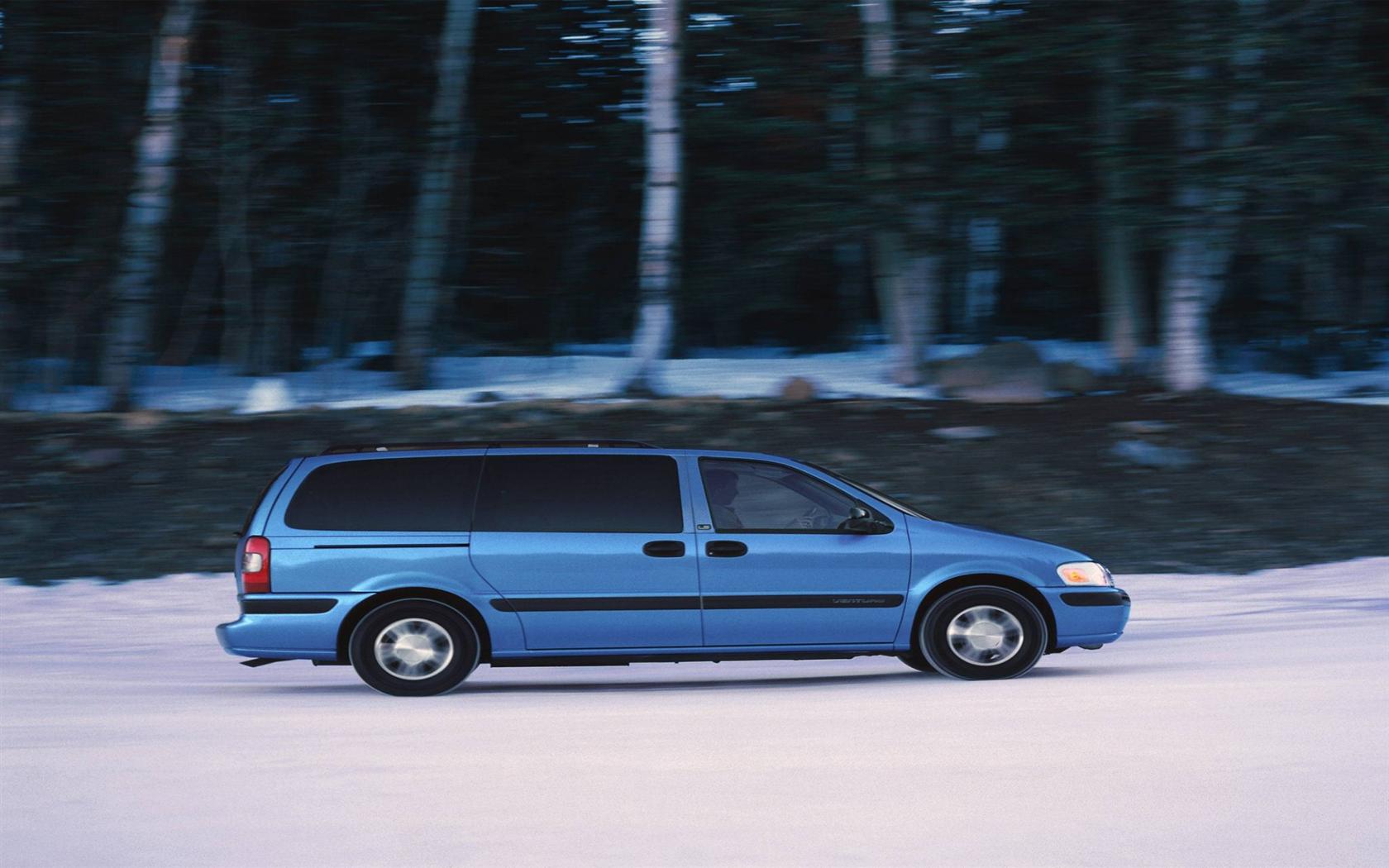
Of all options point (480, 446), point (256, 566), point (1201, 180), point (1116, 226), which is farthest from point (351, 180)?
point (256, 566)

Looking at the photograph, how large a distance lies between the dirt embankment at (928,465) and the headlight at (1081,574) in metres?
4.70

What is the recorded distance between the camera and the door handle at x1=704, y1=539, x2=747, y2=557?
8.87 meters

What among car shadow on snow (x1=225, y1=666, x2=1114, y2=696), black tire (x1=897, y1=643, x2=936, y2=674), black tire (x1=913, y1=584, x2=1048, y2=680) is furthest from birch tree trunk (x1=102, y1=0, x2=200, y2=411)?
black tire (x1=913, y1=584, x2=1048, y2=680)

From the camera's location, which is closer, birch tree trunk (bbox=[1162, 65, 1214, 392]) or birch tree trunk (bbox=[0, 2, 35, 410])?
birch tree trunk (bbox=[0, 2, 35, 410])

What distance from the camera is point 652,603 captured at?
878 cm

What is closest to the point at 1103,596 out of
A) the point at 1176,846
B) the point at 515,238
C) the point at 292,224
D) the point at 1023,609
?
the point at 1023,609

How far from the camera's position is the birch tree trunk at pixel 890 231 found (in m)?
18.9

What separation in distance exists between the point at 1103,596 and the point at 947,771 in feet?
10.2

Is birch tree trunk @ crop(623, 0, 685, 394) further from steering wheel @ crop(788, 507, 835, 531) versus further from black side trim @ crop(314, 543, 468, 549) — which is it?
black side trim @ crop(314, 543, 468, 549)

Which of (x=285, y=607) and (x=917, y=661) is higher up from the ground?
(x=285, y=607)

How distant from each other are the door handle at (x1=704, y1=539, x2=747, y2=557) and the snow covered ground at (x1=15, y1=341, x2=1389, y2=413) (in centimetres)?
1056

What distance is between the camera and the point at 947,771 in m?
6.34

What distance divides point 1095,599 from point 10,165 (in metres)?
14.9

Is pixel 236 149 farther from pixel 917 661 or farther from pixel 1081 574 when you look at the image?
pixel 1081 574
